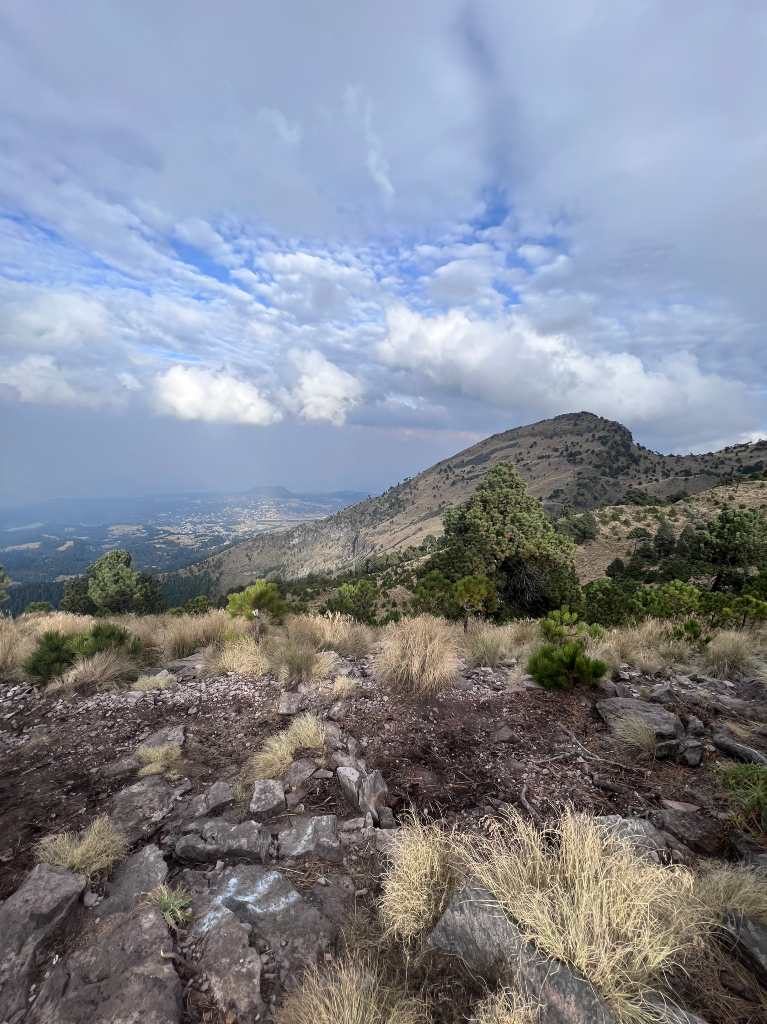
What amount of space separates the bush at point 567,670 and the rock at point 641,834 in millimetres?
3107

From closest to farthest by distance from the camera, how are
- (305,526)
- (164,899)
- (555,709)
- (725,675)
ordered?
(164,899), (555,709), (725,675), (305,526)

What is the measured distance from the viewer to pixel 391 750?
5262 mm

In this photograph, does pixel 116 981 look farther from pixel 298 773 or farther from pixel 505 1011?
pixel 298 773

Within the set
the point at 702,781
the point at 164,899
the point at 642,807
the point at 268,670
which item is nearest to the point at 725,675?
the point at 702,781

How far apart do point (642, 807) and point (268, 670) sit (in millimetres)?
5763

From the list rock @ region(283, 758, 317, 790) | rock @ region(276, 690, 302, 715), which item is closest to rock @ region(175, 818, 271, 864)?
rock @ region(283, 758, 317, 790)

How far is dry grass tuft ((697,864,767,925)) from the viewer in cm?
254

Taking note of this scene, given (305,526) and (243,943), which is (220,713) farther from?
(305,526)

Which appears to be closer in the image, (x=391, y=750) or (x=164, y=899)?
(x=164, y=899)

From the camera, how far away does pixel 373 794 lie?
4.22 m

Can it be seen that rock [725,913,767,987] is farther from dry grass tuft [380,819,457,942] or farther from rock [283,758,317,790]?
rock [283,758,317,790]

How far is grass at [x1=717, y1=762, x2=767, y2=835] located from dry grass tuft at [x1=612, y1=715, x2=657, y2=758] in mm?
838

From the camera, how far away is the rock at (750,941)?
2.30 m

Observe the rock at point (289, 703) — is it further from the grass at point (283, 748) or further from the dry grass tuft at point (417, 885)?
the dry grass tuft at point (417, 885)
